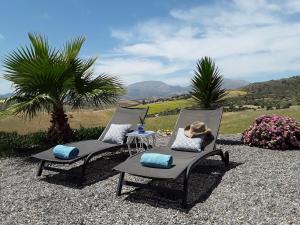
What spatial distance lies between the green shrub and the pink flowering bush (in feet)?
15.3

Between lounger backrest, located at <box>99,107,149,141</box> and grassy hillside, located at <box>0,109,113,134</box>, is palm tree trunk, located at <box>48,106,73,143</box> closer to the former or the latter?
lounger backrest, located at <box>99,107,149,141</box>

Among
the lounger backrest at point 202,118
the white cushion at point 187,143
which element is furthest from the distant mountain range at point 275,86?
the white cushion at point 187,143

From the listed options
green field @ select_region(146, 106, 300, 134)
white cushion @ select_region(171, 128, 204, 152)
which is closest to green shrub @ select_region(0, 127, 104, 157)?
white cushion @ select_region(171, 128, 204, 152)

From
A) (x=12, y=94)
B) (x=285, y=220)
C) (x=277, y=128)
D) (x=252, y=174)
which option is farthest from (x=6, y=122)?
(x=285, y=220)

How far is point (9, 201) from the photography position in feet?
22.6

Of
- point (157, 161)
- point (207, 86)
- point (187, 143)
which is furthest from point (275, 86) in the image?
point (157, 161)

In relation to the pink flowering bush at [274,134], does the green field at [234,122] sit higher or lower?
lower

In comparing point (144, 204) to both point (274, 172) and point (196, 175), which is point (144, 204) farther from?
point (274, 172)

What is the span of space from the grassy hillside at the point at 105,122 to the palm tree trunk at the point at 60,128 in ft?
27.8

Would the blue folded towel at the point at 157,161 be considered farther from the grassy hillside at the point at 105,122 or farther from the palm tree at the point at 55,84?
the grassy hillside at the point at 105,122

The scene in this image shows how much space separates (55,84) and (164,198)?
18.4 ft

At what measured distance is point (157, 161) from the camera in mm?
6742

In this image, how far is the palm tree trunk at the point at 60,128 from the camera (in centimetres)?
1127

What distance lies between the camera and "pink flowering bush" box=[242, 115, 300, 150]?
10523 mm
